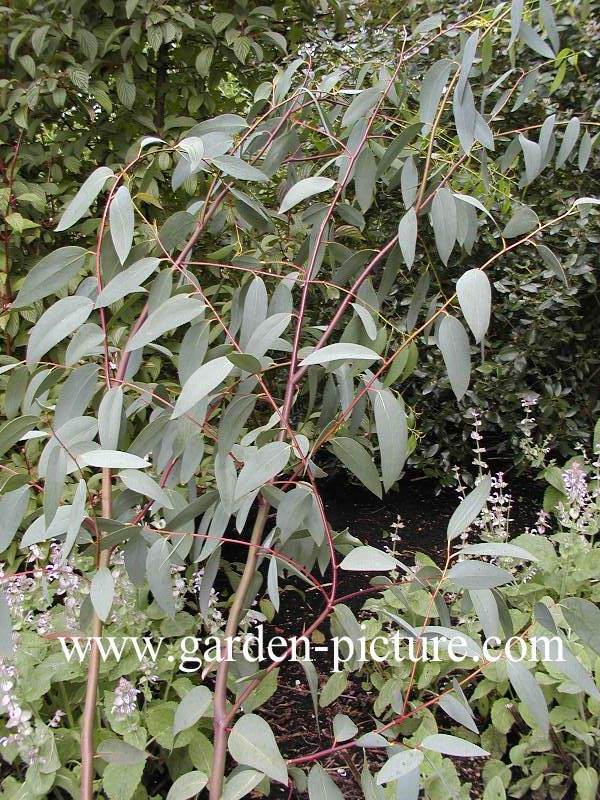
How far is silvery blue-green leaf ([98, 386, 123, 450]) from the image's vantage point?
1062 mm

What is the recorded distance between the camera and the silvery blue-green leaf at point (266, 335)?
41.4 inches

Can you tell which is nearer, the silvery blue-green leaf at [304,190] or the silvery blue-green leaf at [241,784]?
the silvery blue-green leaf at [241,784]

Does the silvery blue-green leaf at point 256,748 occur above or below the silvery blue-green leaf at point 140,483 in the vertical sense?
below

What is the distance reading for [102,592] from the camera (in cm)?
105

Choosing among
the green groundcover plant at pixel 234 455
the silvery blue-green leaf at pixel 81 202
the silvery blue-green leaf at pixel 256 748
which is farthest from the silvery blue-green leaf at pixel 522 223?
the silvery blue-green leaf at pixel 256 748

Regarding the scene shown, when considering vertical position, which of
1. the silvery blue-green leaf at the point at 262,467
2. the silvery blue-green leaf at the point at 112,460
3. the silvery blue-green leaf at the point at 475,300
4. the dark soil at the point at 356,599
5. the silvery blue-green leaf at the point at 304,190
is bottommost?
the dark soil at the point at 356,599

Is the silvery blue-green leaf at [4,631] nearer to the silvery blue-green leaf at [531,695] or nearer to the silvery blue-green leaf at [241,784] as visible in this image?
the silvery blue-green leaf at [241,784]

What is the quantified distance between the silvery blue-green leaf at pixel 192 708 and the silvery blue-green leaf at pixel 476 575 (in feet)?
1.48

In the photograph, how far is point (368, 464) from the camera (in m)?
1.16

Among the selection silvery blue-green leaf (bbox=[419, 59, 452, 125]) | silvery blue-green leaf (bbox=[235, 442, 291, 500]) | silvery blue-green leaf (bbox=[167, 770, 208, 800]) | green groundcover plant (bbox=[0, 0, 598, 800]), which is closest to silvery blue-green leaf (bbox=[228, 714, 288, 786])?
green groundcover plant (bbox=[0, 0, 598, 800])

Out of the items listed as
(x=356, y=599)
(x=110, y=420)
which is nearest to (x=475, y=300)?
(x=110, y=420)

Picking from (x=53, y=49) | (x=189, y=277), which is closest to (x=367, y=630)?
(x=189, y=277)

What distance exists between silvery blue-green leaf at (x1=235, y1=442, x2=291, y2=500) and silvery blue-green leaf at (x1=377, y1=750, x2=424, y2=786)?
0.39m

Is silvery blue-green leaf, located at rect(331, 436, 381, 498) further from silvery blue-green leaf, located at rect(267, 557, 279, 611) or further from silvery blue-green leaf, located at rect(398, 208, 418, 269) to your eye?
silvery blue-green leaf, located at rect(398, 208, 418, 269)
